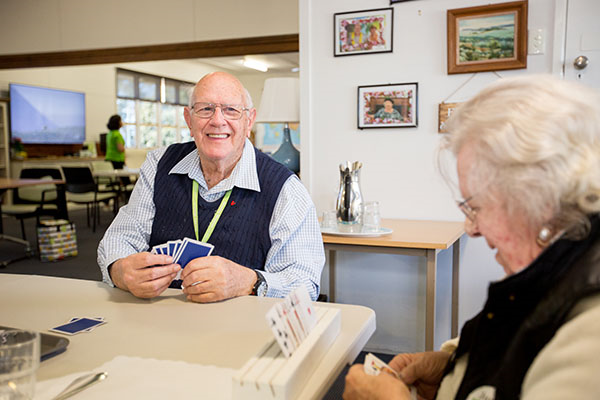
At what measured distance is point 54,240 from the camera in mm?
5199

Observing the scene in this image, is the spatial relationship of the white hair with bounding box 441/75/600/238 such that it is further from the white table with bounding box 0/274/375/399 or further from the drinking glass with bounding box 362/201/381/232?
the drinking glass with bounding box 362/201/381/232

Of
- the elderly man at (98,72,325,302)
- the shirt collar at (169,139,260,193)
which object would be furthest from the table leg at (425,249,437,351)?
the shirt collar at (169,139,260,193)

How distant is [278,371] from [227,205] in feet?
3.21

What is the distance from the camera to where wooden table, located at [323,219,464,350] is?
230 centimetres

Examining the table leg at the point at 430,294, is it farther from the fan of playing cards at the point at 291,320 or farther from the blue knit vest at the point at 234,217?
the fan of playing cards at the point at 291,320

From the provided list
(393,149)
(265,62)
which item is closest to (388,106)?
(393,149)

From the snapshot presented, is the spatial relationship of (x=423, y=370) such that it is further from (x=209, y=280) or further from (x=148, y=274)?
(x=148, y=274)

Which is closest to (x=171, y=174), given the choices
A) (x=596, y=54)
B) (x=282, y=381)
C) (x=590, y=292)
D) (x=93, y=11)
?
(x=282, y=381)

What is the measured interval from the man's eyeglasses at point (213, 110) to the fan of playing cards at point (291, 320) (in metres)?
0.99

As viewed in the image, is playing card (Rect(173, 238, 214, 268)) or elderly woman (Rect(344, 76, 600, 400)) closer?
elderly woman (Rect(344, 76, 600, 400))

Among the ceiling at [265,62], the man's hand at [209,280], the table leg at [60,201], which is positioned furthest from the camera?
the ceiling at [265,62]

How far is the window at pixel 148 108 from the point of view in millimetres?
11244

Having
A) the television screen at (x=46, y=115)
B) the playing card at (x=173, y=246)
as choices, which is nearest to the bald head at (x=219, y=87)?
the playing card at (x=173, y=246)

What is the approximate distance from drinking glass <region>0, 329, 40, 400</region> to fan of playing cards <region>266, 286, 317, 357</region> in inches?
15.3
